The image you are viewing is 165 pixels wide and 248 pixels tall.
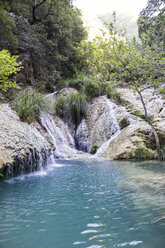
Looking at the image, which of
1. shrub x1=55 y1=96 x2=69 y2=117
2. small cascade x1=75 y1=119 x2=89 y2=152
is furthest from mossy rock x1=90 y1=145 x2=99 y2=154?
shrub x1=55 y1=96 x2=69 y2=117

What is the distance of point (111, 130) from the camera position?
31.7ft

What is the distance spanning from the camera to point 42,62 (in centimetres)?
1363

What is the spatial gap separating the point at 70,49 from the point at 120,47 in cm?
903

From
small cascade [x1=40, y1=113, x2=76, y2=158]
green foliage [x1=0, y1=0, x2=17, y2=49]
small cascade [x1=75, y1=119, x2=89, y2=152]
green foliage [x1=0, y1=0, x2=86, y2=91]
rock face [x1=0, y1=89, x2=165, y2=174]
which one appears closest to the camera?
rock face [x1=0, y1=89, x2=165, y2=174]

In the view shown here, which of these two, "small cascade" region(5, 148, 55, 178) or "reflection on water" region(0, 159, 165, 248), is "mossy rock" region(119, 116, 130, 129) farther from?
"reflection on water" region(0, 159, 165, 248)

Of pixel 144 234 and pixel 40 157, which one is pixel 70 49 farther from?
pixel 144 234

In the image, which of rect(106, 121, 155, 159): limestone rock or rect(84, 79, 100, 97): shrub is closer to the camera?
rect(106, 121, 155, 159): limestone rock

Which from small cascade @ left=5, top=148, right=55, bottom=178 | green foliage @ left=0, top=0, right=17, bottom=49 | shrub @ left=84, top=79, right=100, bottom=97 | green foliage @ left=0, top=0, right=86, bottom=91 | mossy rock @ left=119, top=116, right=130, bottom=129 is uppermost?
green foliage @ left=0, top=0, right=86, bottom=91

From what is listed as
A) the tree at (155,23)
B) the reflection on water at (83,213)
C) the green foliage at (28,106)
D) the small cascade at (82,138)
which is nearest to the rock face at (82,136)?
the small cascade at (82,138)

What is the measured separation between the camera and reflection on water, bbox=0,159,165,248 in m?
1.85

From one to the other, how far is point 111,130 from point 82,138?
5.71ft

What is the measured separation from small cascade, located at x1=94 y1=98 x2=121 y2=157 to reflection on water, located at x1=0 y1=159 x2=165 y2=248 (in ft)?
13.8

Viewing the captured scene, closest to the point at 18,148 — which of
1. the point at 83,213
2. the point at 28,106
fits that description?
the point at 28,106

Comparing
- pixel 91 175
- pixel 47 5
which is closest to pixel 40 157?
pixel 91 175
